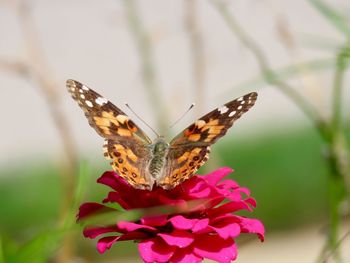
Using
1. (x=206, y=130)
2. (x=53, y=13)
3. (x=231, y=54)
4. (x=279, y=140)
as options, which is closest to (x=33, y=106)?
(x=53, y=13)

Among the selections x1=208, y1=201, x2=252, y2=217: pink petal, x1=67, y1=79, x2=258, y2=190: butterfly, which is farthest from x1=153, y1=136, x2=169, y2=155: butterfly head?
x1=208, y1=201, x2=252, y2=217: pink petal

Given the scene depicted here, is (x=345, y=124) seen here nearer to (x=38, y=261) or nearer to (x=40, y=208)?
(x=40, y=208)

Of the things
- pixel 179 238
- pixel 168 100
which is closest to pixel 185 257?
pixel 179 238

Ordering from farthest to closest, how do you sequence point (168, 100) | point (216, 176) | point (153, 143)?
point (168, 100)
point (153, 143)
point (216, 176)

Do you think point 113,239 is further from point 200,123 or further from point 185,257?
point 200,123

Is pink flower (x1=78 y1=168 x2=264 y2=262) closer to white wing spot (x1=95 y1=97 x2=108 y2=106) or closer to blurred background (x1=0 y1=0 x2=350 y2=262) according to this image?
white wing spot (x1=95 y1=97 x2=108 y2=106)

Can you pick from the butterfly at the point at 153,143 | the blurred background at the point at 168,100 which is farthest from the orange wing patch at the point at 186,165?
the blurred background at the point at 168,100
